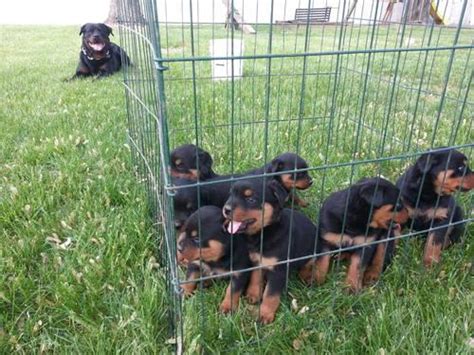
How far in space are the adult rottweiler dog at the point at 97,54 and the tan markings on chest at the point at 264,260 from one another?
215 inches

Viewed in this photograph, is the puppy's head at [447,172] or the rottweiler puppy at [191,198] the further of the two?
the rottweiler puppy at [191,198]

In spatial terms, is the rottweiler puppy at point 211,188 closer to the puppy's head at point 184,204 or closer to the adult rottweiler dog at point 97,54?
the puppy's head at point 184,204

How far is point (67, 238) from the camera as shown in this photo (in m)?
2.48

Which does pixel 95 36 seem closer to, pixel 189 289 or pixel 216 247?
pixel 189 289

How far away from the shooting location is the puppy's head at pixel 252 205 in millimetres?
1978

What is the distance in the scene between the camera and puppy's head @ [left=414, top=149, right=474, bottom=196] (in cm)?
236

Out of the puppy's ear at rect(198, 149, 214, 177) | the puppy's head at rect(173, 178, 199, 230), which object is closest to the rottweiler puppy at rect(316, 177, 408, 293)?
the puppy's head at rect(173, 178, 199, 230)

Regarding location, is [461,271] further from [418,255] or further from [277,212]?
[277,212]

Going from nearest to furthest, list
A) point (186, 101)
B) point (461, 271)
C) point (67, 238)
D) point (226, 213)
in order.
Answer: point (226, 213)
point (461, 271)
point (67, 238)
point (186, 101)

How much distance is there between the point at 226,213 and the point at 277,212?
9.2 inches

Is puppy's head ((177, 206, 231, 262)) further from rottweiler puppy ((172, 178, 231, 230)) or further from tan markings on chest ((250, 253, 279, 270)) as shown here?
rottweiler puppy ((172, 178, 231, 230))

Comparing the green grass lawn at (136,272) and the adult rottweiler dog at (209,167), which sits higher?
the adult rottweiler dog at (209,167)

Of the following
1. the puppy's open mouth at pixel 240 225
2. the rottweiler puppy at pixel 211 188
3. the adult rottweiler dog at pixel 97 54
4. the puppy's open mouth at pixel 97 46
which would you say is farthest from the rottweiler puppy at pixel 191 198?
the puppy's open mouth at pixel 97 46

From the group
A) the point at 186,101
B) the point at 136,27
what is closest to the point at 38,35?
the point at 186,101
